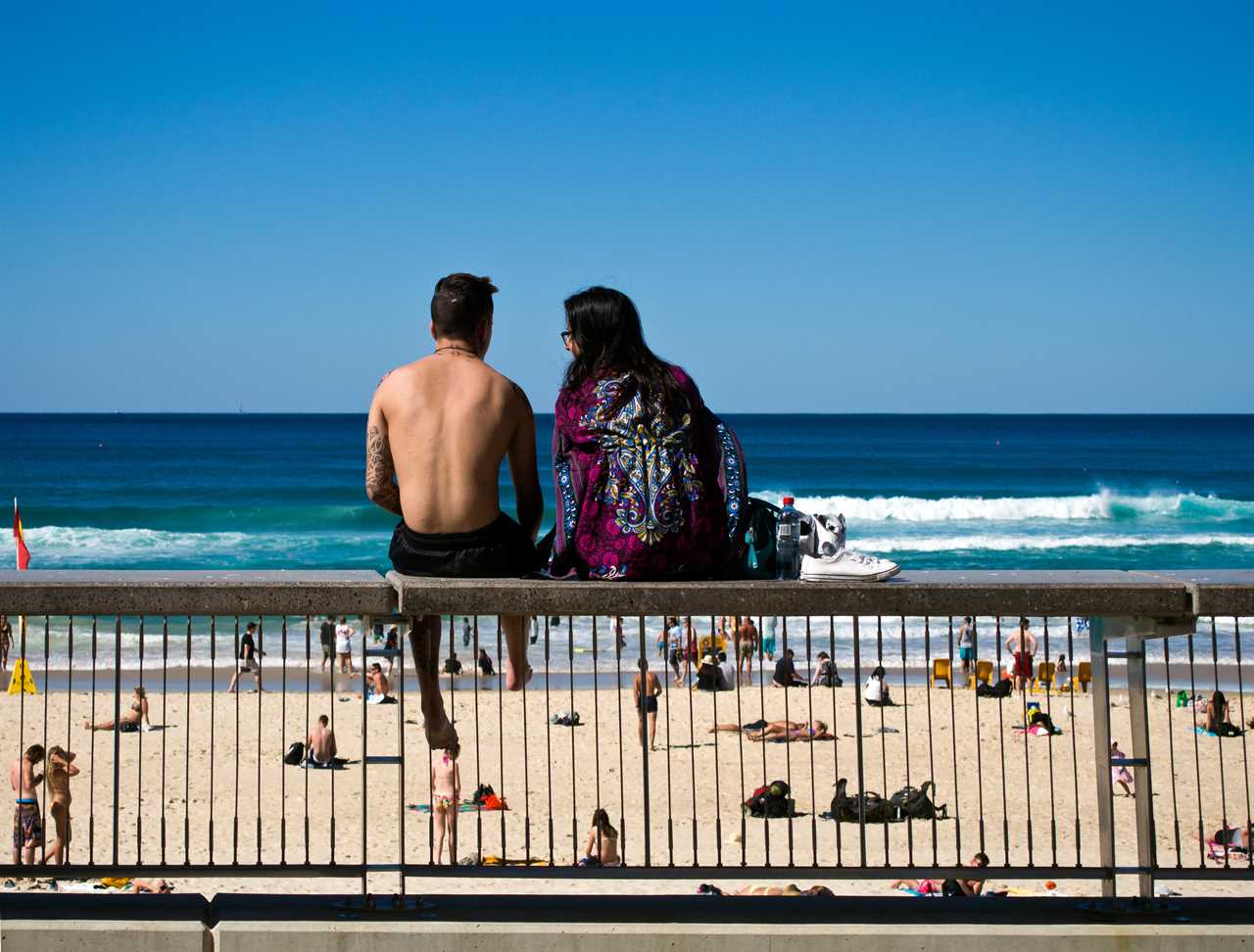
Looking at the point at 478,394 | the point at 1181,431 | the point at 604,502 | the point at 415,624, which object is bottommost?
the point at 415,624

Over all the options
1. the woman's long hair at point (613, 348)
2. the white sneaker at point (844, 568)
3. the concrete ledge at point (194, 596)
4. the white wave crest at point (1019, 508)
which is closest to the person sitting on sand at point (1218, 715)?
the white sneaker at point (844, 568)

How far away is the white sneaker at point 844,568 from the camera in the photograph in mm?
4363

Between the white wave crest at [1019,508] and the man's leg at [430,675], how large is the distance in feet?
169

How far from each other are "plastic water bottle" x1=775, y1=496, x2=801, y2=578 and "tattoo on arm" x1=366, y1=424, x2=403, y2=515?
1307 millimetres

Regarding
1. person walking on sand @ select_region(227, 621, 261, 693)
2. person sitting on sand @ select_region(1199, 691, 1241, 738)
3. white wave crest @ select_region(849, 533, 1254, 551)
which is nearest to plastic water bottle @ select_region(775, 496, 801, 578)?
person walking on sand @ select_region(227, 621, 261, 693)

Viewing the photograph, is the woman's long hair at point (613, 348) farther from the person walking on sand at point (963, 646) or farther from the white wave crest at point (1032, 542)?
the white wave crest at point (1032, 542)

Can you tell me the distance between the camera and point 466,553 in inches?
185

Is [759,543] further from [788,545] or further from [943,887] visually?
[943,887]

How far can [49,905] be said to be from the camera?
4359 mm

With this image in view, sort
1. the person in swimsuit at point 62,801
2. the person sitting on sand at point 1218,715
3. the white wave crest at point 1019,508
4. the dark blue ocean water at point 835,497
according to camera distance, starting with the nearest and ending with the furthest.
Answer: the person in swimsuit at point 62,801
the person sitting on sand at point 1218,715
the dark blue ocean water at point 835,497
the white wave crest at point 1019,508

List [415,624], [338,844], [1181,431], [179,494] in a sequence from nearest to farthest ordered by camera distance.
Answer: [415,624] < [338,844] < [179,494] < [1181,431]

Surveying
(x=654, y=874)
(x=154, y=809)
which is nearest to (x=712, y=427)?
(x=654, y=874)

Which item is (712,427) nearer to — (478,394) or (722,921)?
(478,394)

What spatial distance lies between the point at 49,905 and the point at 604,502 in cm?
211
